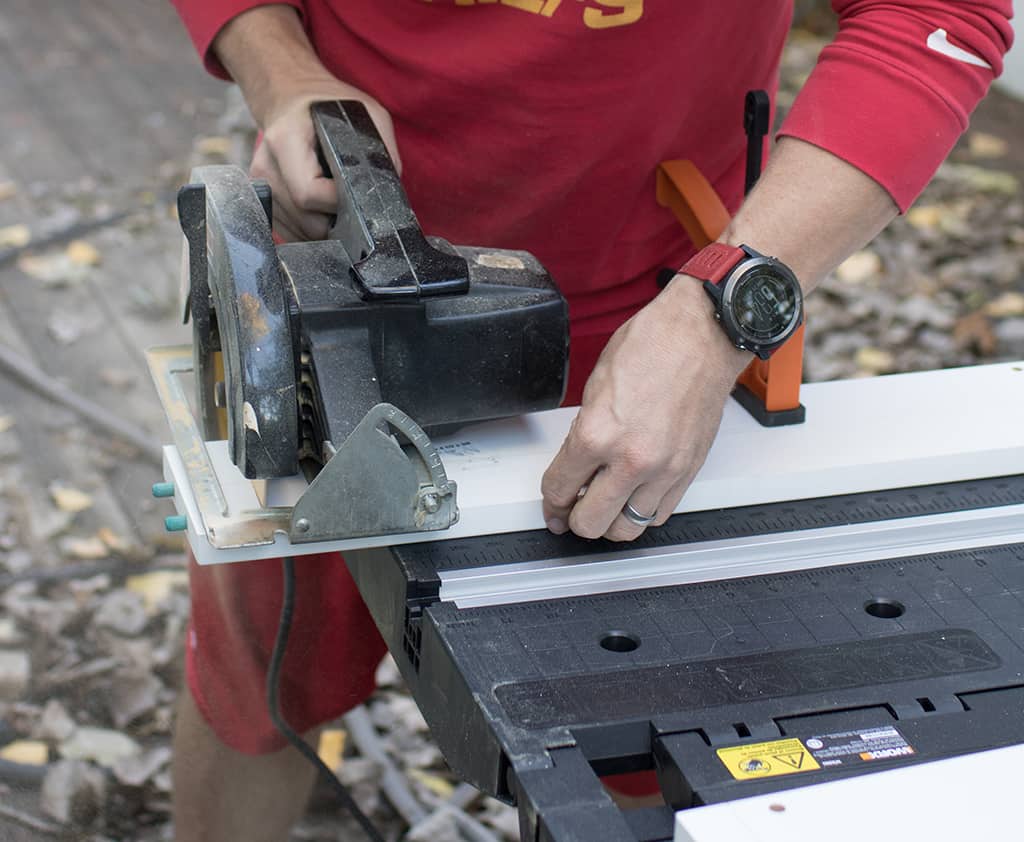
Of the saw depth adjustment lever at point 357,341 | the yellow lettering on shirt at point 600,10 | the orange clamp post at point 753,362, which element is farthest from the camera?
the yellow lettering on shirt at point 600,10

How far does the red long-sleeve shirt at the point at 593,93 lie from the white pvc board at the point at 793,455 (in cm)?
25

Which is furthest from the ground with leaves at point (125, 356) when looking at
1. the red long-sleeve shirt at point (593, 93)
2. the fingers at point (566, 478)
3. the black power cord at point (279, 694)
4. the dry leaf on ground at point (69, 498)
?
the fingers at point (566, 478)

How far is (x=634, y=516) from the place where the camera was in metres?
1.23

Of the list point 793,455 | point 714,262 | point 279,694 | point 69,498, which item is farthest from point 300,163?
point 69,498

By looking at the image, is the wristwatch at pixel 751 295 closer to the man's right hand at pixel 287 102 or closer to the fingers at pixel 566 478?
the fingers at pixel 566 478

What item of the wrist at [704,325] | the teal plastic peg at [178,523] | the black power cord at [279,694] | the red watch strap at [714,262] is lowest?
the black power cord at [279,694]

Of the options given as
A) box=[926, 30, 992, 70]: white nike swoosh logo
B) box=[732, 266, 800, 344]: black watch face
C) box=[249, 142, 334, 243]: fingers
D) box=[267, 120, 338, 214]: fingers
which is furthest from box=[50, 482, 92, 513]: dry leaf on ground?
box=[926, 30, 992, 70]: white nike swoosh logo

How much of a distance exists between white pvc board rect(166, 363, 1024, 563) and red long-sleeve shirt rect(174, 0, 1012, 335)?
249 millimetres

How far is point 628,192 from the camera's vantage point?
5.60 feet

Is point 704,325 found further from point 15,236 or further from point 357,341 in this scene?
point 15,236

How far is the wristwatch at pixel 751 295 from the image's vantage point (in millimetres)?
1257

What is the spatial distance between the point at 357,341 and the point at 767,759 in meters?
0.55

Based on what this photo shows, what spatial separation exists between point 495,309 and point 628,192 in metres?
0.48

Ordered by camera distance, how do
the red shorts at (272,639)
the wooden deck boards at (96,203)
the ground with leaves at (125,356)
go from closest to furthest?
1. the red shorts at (272,639)
2. the ground with leaves at (125,356)
3. the wooden deck boards at (96,203)
